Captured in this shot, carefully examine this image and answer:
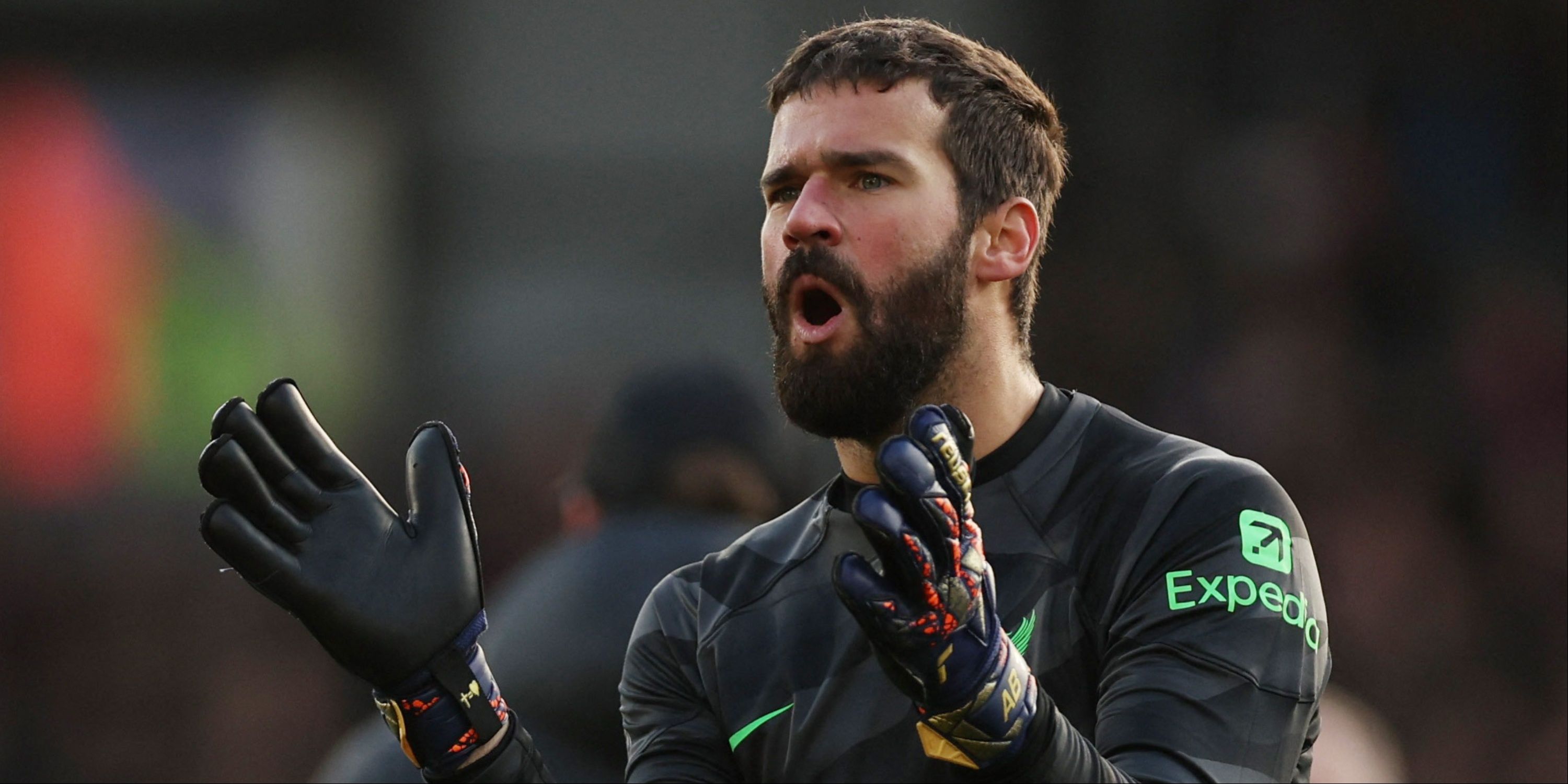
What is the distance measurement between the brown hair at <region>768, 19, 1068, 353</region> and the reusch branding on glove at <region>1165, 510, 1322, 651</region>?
2.06 ft

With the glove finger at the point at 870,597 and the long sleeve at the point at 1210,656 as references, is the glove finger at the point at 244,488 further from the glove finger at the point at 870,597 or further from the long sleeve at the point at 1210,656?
the long sleeve at the point at 1210,656

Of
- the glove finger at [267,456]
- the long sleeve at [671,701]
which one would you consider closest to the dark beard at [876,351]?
the long sleeve at [671,701]

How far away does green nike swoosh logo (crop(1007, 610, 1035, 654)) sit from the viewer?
2.74 meters

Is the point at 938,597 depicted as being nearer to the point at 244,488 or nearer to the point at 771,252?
the point at 771,252

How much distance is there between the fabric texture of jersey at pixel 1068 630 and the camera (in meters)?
2.53

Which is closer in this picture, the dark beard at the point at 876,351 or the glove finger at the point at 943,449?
the glove finger at the point at 943,449

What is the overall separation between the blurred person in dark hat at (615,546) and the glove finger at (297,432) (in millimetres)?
1483

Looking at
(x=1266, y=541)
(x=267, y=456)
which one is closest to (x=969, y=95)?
(x=1266, y=541)

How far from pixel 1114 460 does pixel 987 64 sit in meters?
0.79

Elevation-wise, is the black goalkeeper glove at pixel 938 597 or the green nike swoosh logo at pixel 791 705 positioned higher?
the black goalkeeper glove at pixel 938 597

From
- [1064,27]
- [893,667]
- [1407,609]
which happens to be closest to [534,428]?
[1064,27]

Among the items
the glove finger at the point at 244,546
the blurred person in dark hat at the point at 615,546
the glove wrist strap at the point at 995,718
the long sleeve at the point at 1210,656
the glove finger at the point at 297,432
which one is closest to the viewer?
the glove wrist strap at the point at 995,718

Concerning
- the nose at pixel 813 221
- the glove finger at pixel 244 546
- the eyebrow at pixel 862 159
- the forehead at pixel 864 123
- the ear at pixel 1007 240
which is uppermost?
the forehead at pixel 864 123

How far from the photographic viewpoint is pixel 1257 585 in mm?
2641
